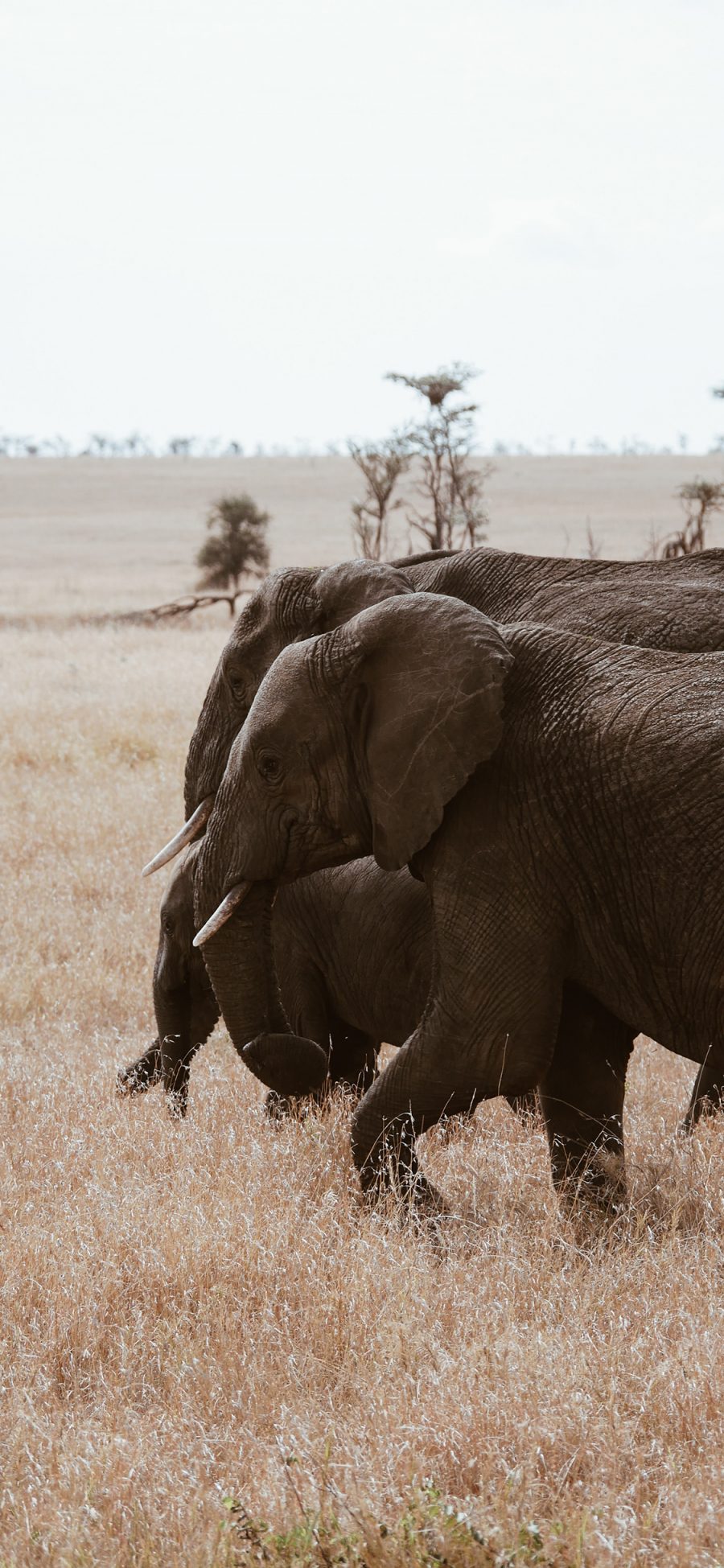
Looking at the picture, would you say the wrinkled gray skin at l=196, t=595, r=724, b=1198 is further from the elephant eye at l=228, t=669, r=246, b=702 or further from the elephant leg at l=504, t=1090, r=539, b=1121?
the elephant leg at l=504, t=1090, r=539, b=1121

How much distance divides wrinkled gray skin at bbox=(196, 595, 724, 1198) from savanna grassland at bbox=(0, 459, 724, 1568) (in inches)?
19.7

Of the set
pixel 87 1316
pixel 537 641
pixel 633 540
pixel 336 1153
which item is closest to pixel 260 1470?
pixel 87 1316

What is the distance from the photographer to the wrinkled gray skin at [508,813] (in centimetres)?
435

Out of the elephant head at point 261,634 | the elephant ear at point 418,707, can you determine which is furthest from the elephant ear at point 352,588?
the elephant ear at point 418,707

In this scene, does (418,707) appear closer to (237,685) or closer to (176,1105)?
(237,685)

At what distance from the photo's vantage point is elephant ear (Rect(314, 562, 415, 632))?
5.30 m

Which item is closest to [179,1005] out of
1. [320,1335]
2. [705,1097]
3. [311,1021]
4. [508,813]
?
[311,1021]

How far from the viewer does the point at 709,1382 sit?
140 inches

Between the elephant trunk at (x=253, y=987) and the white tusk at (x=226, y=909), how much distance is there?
0.11ft

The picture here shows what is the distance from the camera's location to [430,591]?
563 centimetres

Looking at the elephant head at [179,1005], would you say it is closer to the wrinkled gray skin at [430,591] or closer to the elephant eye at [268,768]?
the wrinkled gray skin at [430,591]

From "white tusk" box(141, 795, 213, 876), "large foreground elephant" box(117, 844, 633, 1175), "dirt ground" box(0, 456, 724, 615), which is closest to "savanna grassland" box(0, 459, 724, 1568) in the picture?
"large foreground elephant" box(117, 844, 633, 1175)

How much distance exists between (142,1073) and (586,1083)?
1.93m

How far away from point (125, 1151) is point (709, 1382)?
7.40ft
